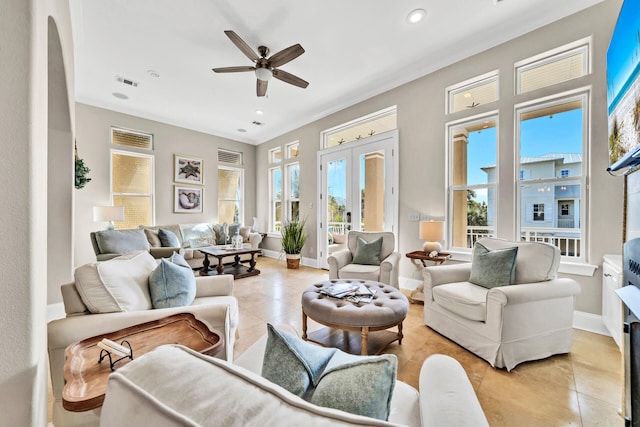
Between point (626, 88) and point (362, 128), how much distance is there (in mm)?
3474

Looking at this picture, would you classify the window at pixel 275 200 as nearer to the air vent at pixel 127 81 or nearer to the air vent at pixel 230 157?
the air vent at pixel 230 157

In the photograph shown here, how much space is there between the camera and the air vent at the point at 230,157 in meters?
6.49

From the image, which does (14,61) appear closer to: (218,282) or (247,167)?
(218,282)

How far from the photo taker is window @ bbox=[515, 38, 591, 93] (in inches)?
100

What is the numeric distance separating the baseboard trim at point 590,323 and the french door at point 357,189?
84.9 inches

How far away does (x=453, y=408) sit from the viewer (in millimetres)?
708

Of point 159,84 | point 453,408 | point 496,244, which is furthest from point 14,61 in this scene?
point 159,84

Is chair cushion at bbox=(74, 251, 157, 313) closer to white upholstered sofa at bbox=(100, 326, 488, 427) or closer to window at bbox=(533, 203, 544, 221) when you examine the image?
white upholstered sofa at bbox=(100, 326, 488, 427)

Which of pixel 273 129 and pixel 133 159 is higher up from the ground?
pixel 273 129

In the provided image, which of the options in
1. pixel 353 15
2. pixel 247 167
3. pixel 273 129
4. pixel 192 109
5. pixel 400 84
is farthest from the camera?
pixel 247 167

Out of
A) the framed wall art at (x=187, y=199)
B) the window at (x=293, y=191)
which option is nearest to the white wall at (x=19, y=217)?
the window at (x=293, y=191)

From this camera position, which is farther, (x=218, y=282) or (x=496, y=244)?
(x=496, y=244)

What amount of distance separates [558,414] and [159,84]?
566cm

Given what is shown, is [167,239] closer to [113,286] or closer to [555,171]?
[113,286]
